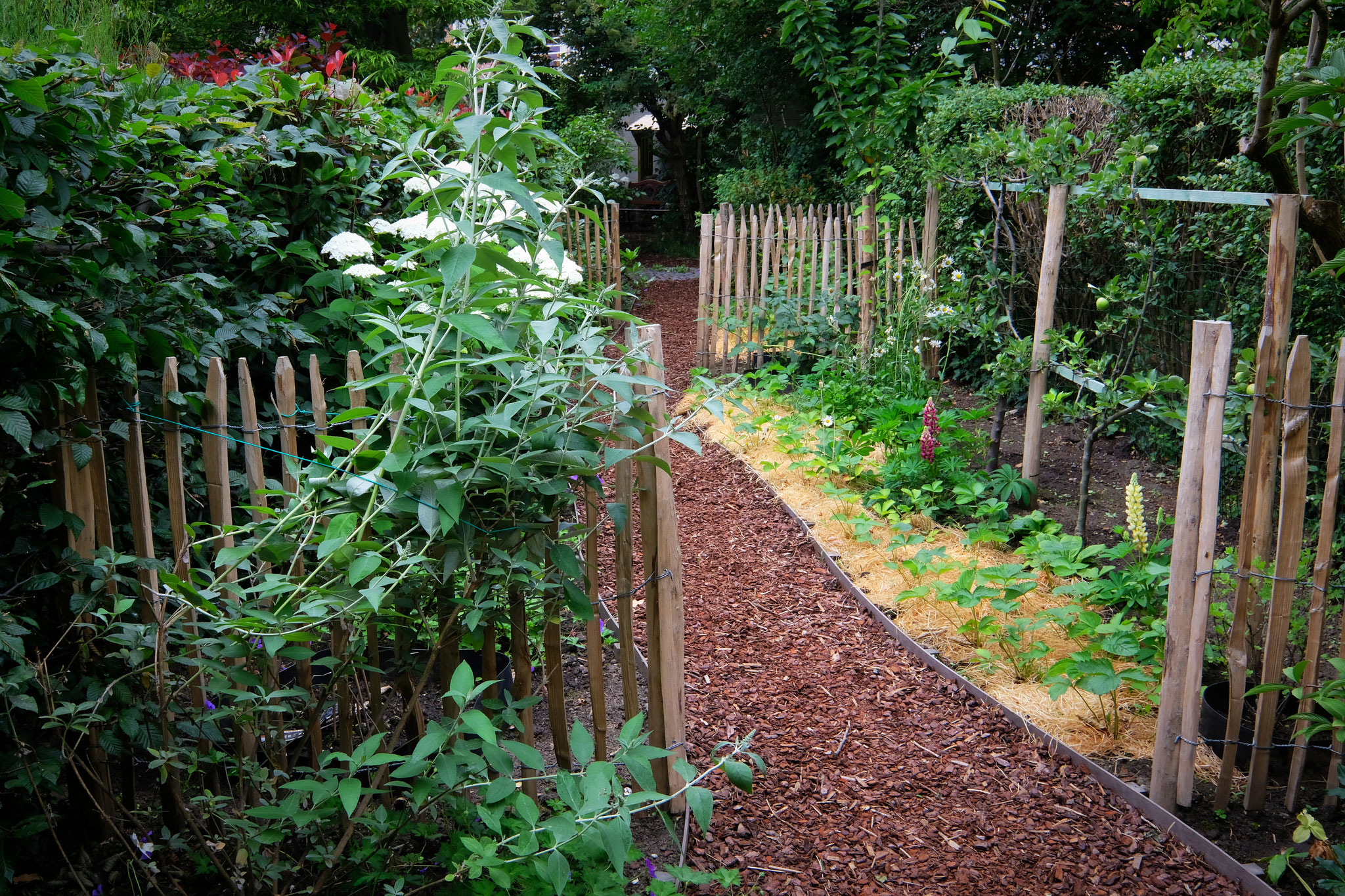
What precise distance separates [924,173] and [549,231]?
5.65 m

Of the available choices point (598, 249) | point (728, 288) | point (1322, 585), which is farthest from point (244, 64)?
point (598, 249)

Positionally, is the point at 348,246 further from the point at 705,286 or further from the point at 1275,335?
the point at 705,286

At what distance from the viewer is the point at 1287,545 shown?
2459 mm

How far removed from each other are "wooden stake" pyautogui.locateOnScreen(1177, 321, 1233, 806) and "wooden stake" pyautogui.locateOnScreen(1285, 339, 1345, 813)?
25cm

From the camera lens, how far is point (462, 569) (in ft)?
6.17

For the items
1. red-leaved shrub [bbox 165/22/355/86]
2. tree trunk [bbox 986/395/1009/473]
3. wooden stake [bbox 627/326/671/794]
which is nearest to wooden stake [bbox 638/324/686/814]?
wooden stake [bbox 627/326/671/794]

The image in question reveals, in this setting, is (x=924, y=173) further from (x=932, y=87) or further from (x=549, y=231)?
(x=549, y=231)

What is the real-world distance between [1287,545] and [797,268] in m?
5.91

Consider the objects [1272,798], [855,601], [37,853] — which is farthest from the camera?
[855,601]

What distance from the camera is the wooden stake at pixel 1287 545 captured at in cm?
243

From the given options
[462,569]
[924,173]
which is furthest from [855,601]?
[924,173]

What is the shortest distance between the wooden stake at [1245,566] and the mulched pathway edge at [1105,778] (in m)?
0.17

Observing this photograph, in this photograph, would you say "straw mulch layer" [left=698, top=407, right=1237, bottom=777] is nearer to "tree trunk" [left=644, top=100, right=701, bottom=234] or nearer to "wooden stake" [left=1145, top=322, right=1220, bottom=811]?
"wooden stake" [left=1145, top=322, right=1220, bottom=811]

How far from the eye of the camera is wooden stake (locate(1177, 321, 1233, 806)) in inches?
96.8
